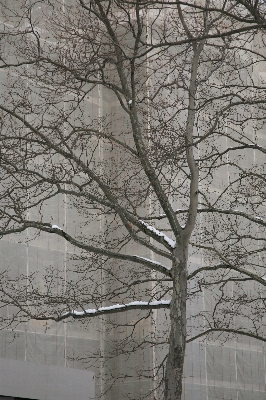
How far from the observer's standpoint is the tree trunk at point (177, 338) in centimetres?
1203

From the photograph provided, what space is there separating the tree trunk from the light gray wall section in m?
3.70

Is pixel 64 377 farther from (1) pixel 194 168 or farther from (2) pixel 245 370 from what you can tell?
(2) pixel 245 370

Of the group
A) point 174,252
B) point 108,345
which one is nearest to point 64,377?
point 174,252

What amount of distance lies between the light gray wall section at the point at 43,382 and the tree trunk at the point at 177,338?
3.70 meters

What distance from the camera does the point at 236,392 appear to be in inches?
1034

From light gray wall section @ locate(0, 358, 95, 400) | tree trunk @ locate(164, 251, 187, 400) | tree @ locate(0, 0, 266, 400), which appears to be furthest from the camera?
light gray wall section @ locate(0, 358, 95, 400)

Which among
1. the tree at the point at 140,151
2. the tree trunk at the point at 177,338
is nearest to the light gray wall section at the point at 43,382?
the tree at the point at 140,151

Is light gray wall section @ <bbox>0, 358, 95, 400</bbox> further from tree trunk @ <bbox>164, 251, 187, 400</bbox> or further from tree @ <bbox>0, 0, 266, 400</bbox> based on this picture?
tree trunk @ <bbox>164, 251, 187, 400</bbox>

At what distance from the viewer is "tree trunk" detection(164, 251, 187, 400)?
1203 cm

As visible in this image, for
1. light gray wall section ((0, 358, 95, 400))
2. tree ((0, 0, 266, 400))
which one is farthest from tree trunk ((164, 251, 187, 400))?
light gray wall section ((0, 358, 95, 400))

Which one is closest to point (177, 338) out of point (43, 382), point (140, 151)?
point (140, 151)

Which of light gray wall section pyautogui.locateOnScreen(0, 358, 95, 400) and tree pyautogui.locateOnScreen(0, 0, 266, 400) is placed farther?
light gray wall section pyautogui.locateOnScreen(0, 358, 95, 400)

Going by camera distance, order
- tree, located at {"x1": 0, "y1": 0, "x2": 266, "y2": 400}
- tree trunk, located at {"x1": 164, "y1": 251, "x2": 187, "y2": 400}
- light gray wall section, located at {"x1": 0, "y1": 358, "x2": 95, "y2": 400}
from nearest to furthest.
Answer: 1. tree trunk, located at {"x1": 164, "y1": 251, "x2": 187, "y2": 400}
2. tree, located at {"x1": 0, "y1": 0, "x2": 266, "y2": 400}
3. light gray wall section, located at {"x1": 0, "y1": 358, "x2": 95, "y2": 400}

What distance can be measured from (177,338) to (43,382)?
4.26 metres
